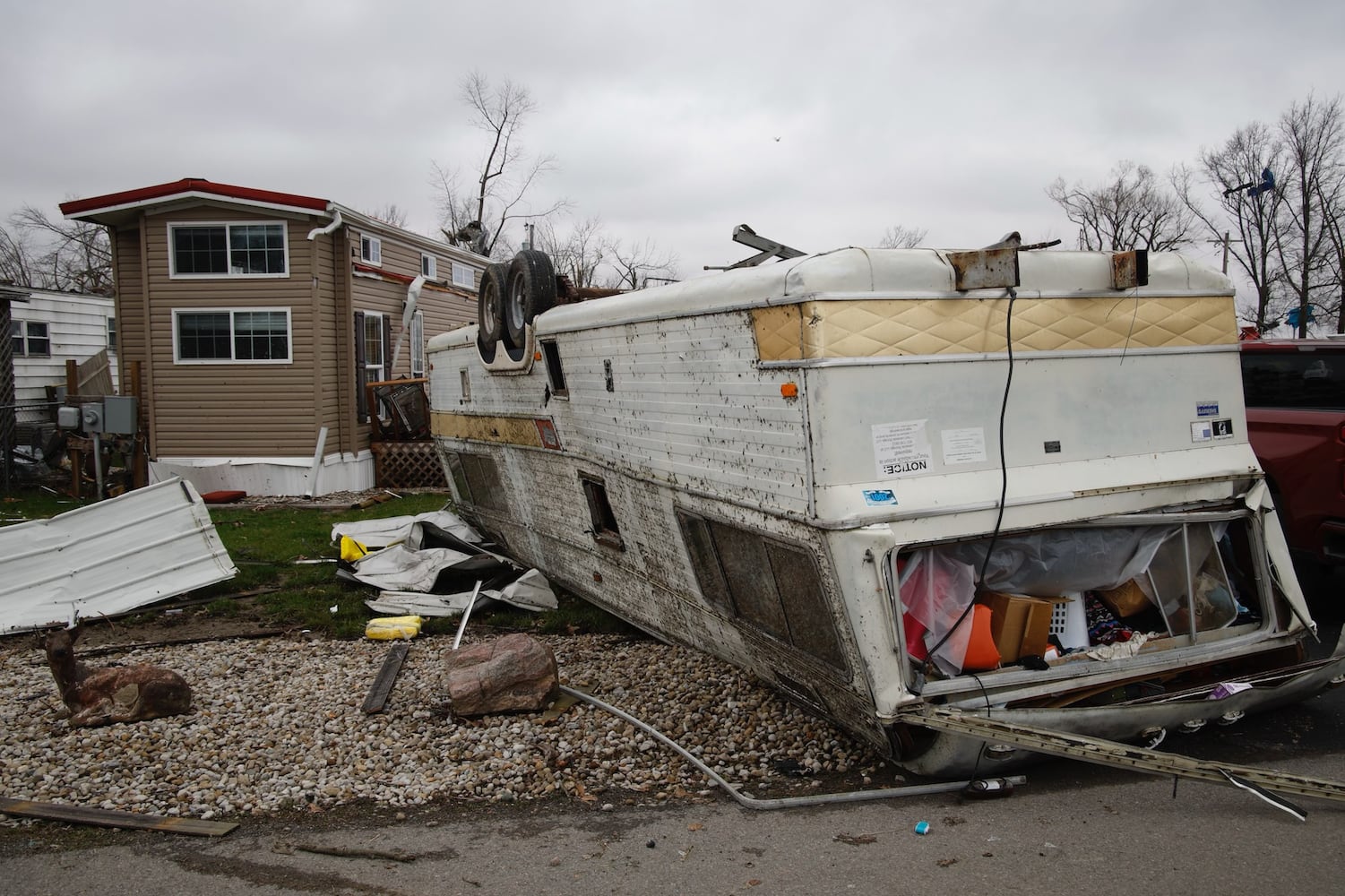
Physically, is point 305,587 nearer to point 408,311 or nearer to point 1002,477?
point 1002,477

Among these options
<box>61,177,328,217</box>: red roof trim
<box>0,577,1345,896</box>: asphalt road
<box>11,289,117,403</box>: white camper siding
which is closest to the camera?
<box>0,577,1345,896</box>: asphalt road

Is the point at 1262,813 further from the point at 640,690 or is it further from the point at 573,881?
the point at 640,690

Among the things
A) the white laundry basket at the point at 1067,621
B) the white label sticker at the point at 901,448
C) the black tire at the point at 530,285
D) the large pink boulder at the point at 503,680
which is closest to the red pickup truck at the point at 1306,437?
the white laundry basket at the point at 1067,621

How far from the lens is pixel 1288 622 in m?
5.00

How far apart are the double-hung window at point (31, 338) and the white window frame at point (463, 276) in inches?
334

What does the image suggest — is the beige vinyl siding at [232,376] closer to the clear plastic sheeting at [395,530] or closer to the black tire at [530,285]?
the clear plastic sheeting at [395,530]

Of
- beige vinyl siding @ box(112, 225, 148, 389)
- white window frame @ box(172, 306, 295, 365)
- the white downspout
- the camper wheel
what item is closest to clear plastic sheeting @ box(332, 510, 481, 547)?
the camper wheel

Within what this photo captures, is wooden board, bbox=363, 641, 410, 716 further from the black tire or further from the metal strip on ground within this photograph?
the metal strip on ground

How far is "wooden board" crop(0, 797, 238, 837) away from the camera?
4.38m

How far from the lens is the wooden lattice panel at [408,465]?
16109 mm

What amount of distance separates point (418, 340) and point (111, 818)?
47.3 ft

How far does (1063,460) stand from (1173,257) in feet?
4.24

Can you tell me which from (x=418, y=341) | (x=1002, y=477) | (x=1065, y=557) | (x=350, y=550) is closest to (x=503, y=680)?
(x=1002, y=477)

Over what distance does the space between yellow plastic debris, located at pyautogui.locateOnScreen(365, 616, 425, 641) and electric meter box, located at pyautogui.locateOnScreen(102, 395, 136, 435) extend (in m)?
9.15
